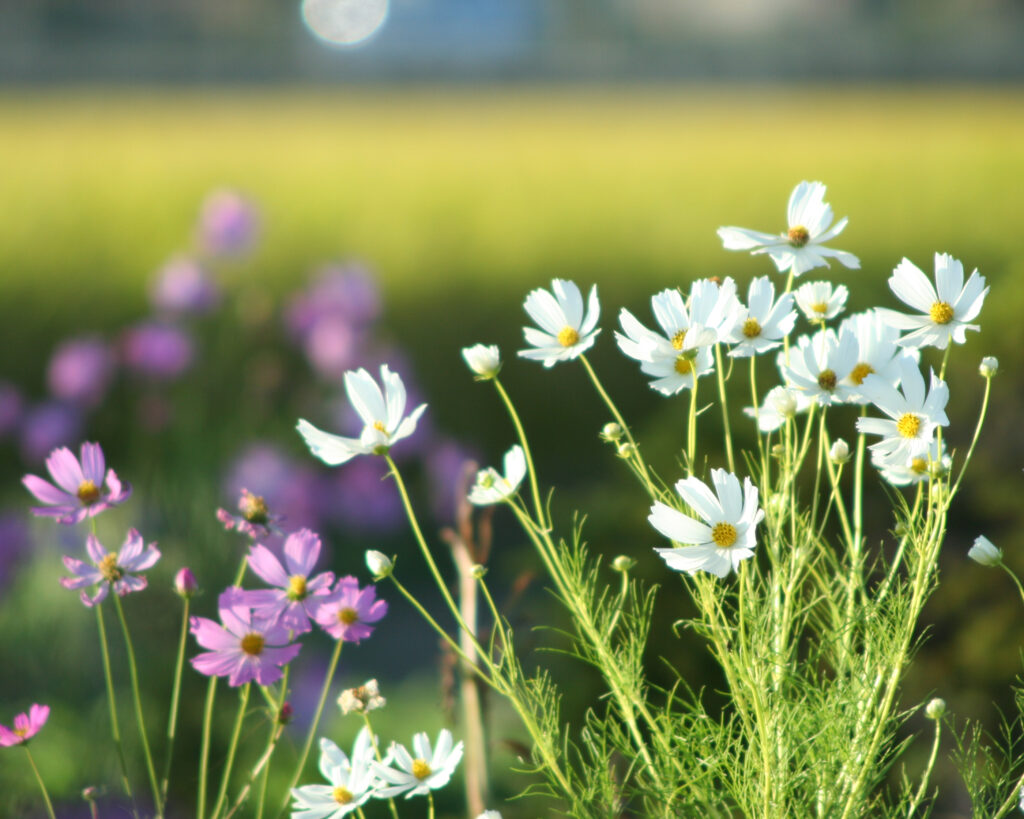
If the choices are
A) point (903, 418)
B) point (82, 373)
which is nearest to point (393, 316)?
point (82, 373)

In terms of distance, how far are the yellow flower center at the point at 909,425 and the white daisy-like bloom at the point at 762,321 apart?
7cm

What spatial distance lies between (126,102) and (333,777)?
8675 mm

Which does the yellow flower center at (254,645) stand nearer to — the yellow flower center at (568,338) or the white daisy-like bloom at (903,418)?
the yellow flower center at (568,338)

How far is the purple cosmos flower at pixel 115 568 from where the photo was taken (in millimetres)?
567

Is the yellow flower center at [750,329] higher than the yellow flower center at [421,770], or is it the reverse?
the yellow flower center at [750,329]

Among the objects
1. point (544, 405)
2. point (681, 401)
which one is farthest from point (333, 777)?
point (544, 405)

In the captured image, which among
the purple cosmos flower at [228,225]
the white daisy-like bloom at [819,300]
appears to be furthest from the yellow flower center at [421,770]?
the purple cosmos flower at [228,225]

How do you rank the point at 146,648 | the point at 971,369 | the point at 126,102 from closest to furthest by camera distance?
the point at 971,369 < the point at 146,648 < the point at 126,102

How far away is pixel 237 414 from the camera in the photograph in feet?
7.20

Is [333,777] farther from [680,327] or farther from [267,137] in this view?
[267,137]

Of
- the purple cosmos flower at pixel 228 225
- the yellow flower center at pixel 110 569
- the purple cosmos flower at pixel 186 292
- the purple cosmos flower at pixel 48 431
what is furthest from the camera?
the purple cosmos flower at pixel 228 225

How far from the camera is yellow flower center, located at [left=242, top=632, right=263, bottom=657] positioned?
0.56m

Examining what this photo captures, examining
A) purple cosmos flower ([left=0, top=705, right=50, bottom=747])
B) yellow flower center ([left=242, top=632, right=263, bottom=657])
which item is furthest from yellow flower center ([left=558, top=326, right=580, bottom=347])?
purple cosmos flower ([left=0, top=705, right=50, bottom=747])

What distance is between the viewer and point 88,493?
590mm
